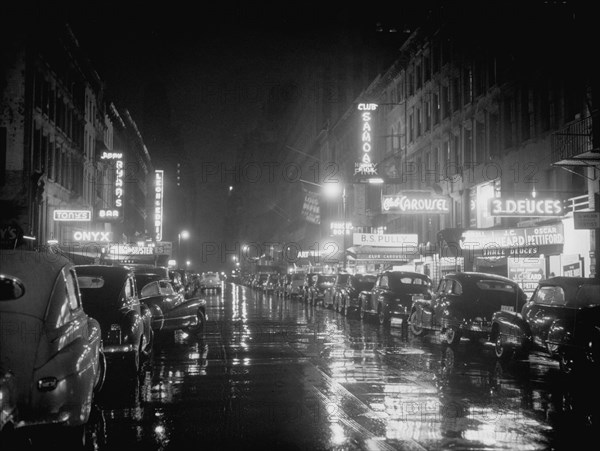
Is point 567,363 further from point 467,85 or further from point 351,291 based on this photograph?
point 467,85

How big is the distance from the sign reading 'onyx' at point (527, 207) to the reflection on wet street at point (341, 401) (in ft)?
29.9

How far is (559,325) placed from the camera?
13773mm

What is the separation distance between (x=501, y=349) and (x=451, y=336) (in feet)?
9.03

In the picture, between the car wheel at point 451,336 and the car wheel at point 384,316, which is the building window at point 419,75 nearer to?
the car wheel at point 384,316

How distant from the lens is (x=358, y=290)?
1292 inches

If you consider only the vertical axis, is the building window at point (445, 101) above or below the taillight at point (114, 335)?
above

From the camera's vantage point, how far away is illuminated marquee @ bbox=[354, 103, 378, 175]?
47656 millimetres

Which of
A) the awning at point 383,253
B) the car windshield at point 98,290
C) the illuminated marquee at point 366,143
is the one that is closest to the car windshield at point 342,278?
the awning at point 383,253

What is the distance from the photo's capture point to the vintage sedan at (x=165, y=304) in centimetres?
1886

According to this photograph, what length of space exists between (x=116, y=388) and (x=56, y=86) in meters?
37.4

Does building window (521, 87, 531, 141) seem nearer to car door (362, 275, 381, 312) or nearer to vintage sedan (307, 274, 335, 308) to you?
car door (362, 275, 381, 312)

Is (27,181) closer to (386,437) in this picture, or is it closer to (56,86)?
(56,86)

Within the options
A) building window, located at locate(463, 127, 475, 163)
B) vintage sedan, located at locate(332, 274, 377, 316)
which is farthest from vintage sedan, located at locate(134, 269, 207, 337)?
building window, located at locate(463, 127, 475, 163)

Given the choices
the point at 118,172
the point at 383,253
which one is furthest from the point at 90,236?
the point at 383,253
